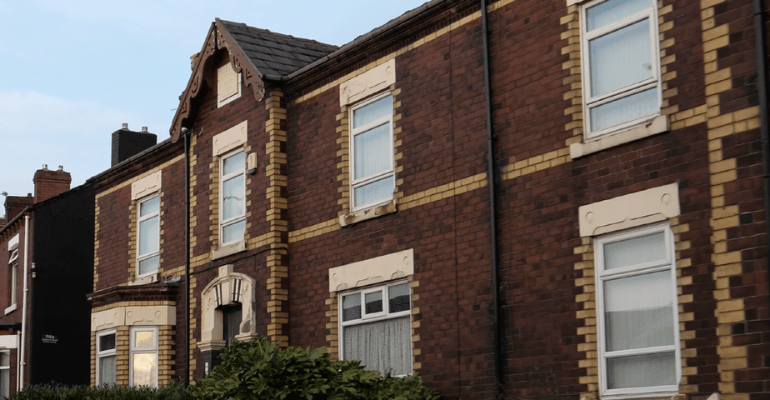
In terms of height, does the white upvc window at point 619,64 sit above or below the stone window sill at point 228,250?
above

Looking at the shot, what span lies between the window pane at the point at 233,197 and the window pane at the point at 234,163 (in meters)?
0.17

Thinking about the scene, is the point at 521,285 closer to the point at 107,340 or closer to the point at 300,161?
the point at 300,161

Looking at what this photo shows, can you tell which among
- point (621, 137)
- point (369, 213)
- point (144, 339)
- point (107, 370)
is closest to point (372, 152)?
point (369, 213)

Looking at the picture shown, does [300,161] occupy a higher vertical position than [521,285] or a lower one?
higher

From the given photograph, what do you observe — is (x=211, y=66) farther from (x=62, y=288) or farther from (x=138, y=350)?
(x=62, y=288)

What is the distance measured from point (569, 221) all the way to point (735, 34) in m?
3.03

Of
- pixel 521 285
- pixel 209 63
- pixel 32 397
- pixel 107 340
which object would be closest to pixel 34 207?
pixel 107 340

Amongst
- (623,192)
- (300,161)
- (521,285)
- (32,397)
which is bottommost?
(32,397)

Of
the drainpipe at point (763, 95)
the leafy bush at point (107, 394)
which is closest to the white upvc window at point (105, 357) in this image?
the leafy bush at point (107, 394)

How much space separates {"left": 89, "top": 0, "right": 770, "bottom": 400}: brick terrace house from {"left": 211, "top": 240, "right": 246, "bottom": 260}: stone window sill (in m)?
0.07

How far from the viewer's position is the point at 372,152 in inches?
690

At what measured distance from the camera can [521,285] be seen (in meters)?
14.1

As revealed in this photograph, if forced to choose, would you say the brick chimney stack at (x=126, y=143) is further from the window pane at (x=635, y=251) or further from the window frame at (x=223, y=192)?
the window pane at (x=635, y=251)

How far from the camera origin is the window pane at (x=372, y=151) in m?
17.2
